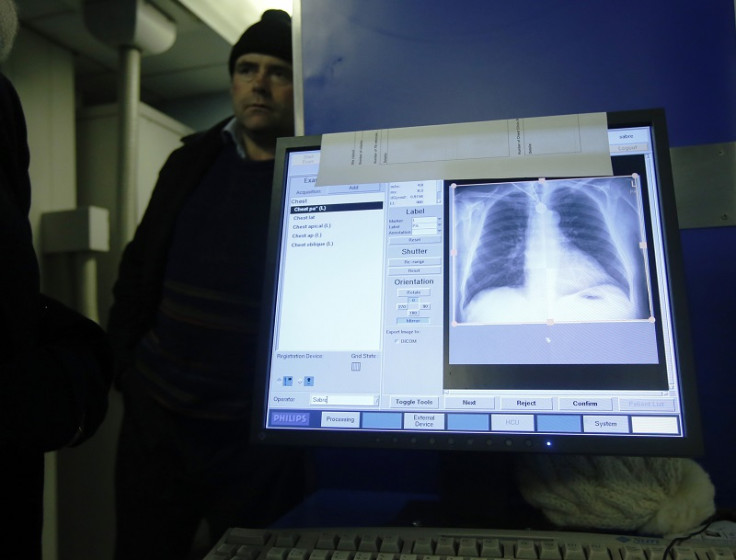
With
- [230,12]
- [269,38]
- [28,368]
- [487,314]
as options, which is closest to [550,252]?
[487,314]

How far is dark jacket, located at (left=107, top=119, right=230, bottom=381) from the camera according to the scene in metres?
1.25

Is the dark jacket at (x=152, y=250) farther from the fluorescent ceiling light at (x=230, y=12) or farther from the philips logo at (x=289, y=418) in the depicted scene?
the fluorescent ceiling light at (x=230, y=12)

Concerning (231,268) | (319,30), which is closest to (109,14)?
(231,268)

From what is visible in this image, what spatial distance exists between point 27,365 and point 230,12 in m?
2.02

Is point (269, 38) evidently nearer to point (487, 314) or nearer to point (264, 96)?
point (264, 96)

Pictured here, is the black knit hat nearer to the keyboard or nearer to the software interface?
the software interface

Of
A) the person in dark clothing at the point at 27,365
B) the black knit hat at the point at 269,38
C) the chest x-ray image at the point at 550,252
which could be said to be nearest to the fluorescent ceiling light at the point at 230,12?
the black knit hat at the point at 269,38

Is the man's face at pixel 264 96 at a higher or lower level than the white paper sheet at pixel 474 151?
higher

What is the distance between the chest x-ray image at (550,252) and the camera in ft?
1.76

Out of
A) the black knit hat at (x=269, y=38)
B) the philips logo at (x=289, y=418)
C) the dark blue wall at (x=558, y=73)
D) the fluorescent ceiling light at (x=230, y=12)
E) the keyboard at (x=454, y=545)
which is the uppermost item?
the fluorescent ceiling light at (x=230, y=12)

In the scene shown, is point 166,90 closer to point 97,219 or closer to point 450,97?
point 97,219

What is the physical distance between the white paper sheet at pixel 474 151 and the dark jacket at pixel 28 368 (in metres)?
0.30

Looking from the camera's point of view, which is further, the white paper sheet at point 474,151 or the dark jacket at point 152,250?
the dark jacket at point 152,250

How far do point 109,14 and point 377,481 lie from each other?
1.95m
